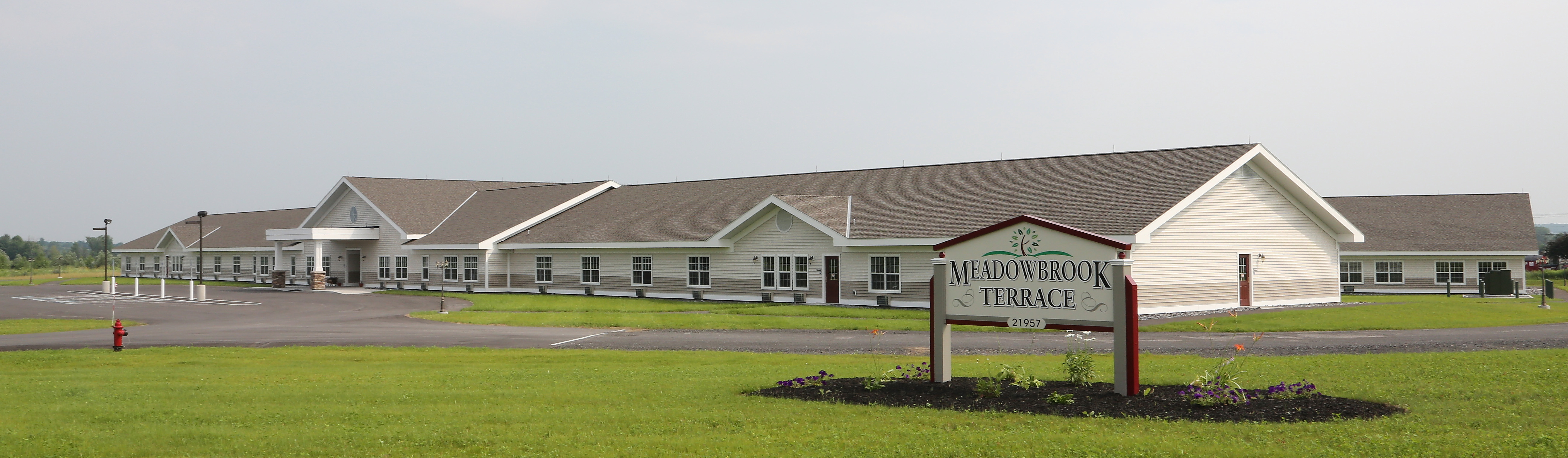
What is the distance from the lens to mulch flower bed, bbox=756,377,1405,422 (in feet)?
31.8

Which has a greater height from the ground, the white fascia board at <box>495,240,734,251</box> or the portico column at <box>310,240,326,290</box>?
the white fascia board at <box>495,240,734,251</box>

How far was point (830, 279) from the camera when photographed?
34.1 m

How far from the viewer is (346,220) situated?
5212cm

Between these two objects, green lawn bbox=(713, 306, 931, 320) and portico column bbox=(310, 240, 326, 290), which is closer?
green lawn bbox=(713, 306, 931, 320)

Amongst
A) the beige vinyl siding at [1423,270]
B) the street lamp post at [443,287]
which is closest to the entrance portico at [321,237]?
the street lamp post at [443,287]

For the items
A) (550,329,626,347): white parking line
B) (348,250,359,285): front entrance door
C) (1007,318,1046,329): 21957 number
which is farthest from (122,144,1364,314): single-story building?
(1007,318,1046,329): 21957 number

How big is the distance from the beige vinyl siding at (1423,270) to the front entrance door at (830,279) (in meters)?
22.0

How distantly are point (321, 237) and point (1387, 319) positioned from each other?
43.8 metres

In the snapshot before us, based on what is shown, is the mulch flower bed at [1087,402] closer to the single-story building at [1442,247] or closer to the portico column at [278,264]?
the single-story building at [1442,247]

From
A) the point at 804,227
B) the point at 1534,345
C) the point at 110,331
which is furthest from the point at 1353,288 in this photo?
the point at 110,331

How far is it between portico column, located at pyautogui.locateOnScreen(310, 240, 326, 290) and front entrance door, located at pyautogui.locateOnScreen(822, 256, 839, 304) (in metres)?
27.8

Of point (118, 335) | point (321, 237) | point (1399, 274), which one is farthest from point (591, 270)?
point (1399, 274)

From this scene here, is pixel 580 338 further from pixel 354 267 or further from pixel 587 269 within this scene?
pixel 354 267

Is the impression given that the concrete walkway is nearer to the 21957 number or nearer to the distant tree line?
the 21957 number
